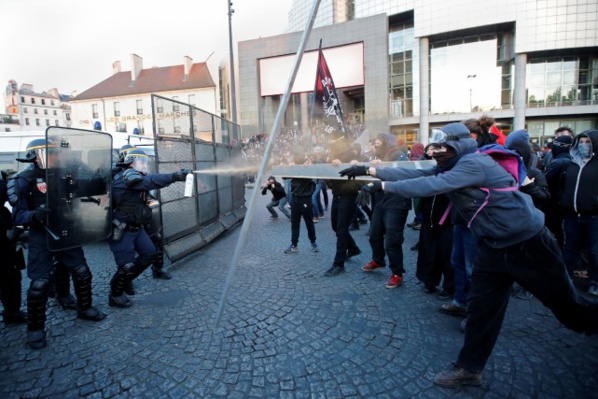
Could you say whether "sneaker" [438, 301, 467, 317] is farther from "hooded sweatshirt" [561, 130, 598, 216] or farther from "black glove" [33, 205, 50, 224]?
"black glove" [33, 205, 50, 224]

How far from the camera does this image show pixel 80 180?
11.8ft

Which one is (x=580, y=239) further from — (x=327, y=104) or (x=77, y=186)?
(x=77, y=186)

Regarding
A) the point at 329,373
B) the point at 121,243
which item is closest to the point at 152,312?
the point at 121,243

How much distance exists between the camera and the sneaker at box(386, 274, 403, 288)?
442 cm

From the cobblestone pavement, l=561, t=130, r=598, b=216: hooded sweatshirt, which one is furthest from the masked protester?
l=561, t=130, r=598, b=216: hooded sweatshirt

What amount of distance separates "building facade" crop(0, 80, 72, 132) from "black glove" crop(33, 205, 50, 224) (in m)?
101

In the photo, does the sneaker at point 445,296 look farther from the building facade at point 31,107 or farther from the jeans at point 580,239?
the building facade at point 31,107

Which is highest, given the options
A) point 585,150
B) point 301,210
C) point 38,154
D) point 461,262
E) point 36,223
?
point 38,154

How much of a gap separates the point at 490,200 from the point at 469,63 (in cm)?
3429

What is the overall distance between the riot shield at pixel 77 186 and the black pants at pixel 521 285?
3.88 metres

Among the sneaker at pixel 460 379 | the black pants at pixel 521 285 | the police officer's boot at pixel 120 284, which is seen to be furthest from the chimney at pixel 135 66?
the sneaker at pixel 460 379

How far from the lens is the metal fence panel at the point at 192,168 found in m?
5.66

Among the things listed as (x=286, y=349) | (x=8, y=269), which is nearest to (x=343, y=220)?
(x=286, y=349)

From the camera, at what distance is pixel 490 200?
94.4 inches
